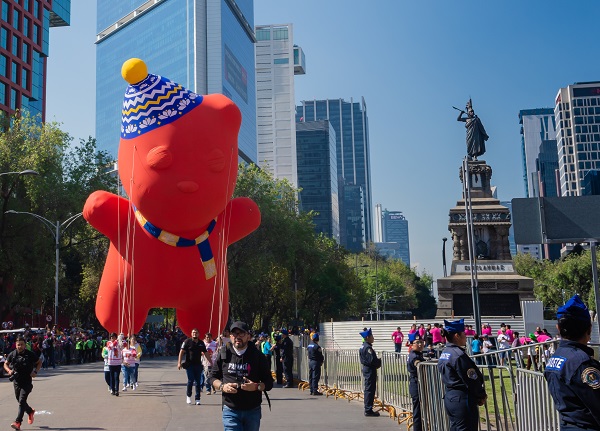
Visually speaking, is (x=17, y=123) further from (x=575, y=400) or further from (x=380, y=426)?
(x=575, y=400)

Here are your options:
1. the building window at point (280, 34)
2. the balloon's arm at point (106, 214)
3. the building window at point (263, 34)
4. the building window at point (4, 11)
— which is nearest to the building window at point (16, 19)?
the building window at point (4, 11)

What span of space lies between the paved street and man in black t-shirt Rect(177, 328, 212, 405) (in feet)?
1.22

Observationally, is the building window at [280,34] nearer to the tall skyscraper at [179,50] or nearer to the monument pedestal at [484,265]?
the tall skyscraper at [179,50]

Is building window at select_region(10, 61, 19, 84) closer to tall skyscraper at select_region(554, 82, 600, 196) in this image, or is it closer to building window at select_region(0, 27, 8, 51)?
building window at select_region(0, 27, 8, 51)

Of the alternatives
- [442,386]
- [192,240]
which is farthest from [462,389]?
[192,240]

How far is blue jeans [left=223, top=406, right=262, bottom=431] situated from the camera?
6.46m

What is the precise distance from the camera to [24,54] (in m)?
65.6

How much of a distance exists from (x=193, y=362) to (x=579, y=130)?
153388 millimetres

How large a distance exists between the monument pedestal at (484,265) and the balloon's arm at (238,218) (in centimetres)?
1818

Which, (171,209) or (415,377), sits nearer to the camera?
(415,377)

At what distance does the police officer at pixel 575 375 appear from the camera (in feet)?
14.0

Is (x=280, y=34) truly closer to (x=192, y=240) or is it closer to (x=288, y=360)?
(x=288, y=360)

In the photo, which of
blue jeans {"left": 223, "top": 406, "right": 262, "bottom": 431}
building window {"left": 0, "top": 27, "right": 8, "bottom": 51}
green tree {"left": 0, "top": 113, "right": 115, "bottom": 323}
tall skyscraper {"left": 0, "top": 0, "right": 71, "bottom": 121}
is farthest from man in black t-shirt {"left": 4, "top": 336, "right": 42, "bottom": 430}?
building window {"left": 0, "top": 27, "right": 8, "bottom": 51}

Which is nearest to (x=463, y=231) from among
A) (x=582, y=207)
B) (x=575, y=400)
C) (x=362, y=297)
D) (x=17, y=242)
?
(x=17, y=242)
